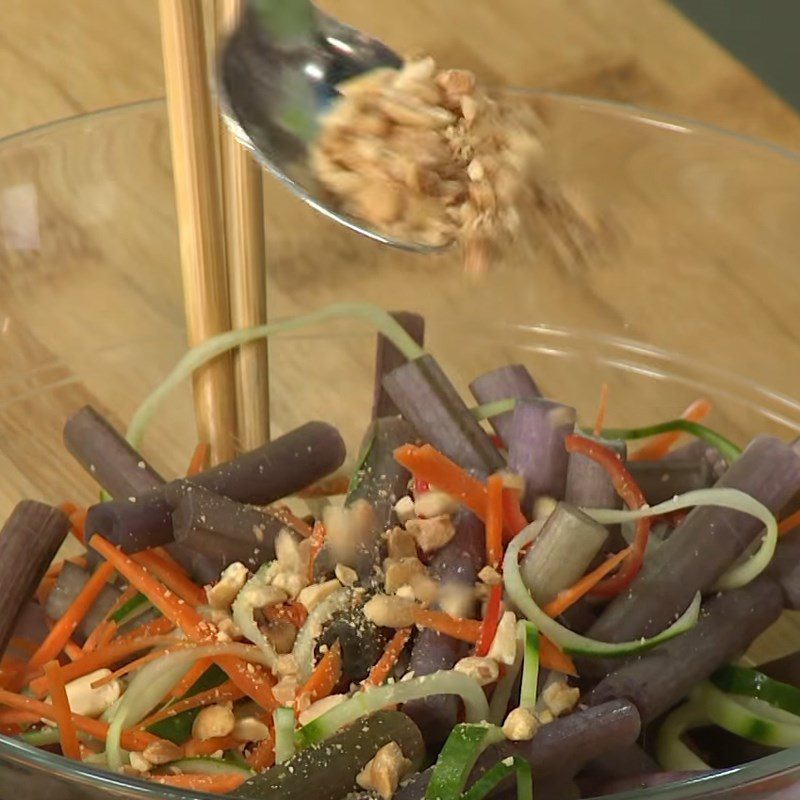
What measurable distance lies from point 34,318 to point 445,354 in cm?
40

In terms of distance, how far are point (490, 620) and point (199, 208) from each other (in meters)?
0.40

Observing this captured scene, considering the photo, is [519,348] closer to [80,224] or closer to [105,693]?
[80,224]

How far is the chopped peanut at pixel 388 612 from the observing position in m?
0.96

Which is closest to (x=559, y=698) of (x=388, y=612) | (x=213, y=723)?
(x=388, y=612)

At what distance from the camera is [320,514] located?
117 cm

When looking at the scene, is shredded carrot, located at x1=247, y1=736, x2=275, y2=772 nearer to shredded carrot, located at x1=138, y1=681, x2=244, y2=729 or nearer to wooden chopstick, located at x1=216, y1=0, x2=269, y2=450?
shredded carrot, located at x1=138, y1=681, x2=244, y2=729

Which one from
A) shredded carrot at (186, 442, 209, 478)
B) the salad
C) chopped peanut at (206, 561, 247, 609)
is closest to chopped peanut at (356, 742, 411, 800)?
the salad

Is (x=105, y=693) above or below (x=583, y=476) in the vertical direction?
below

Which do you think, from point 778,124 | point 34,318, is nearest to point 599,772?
point 34,318

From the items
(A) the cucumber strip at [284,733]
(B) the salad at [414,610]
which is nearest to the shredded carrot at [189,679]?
(B) the salad at [414,610]

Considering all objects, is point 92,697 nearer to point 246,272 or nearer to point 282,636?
point 282,636

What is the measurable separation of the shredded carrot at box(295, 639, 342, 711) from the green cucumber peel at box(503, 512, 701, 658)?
0.44 ft

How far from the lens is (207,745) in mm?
947

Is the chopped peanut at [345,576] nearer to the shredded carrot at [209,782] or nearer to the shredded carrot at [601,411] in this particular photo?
the shredded carrot at [209,782]
